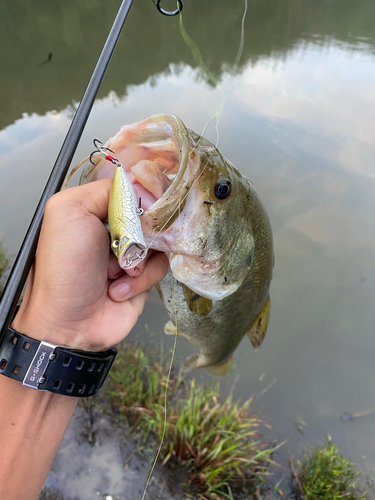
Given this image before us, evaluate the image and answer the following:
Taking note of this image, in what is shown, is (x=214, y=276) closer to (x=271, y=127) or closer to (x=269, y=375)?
(x=269, y=375)

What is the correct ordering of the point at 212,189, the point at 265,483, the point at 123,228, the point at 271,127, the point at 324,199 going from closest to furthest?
1. the point at 123,228
2. the point at 212,189
3. the point at 265,483
4. the point at 324,199
5. the point at 271,127

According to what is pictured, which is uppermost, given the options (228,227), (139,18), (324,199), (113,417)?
(139,18)

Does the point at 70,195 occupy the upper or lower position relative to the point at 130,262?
upper

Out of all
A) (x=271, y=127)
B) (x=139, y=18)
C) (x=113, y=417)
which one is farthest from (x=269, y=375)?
(x=139, y=18)

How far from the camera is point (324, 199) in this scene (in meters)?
4.92

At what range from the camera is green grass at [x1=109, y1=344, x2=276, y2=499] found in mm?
2236

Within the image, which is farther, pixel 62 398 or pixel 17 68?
pixel 17 68

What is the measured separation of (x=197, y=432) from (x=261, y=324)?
3.88ft

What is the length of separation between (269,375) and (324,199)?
10.3 feet

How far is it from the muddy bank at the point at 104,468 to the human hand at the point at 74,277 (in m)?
1.69

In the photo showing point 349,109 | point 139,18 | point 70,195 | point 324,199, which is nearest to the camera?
point 70,195

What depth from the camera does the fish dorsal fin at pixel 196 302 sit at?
1551 millimetres

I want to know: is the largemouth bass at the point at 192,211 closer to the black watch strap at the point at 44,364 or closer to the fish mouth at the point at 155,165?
the fish mouth at the point at 155,165

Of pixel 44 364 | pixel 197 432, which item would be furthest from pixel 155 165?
pixel 197 432
